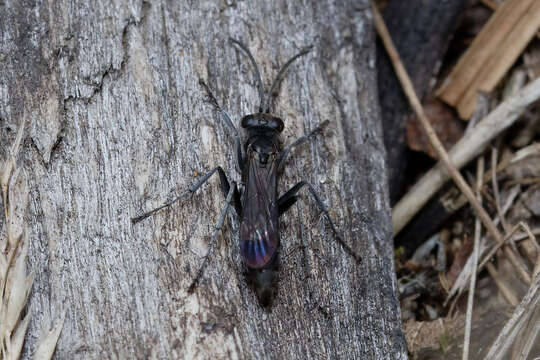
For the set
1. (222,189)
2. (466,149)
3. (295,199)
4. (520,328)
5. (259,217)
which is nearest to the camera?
(520,328)

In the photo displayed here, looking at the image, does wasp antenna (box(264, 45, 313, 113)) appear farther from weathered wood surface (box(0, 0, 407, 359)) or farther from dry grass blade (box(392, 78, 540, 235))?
dry grass blade (box(392, 78, 540, 235))

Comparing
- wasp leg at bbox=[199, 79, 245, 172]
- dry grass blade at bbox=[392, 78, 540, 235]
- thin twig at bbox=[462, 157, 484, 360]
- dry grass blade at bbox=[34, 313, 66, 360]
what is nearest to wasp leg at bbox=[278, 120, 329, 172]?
wasp leg at bbox=[199, 79, 245, 172]

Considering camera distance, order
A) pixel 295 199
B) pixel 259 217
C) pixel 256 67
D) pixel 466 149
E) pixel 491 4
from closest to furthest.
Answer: pixel 259 217, pixel 295 199, pixel 256 67, pixel 466 149, pixel 491 4

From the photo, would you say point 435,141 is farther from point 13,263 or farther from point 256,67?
point 13,263

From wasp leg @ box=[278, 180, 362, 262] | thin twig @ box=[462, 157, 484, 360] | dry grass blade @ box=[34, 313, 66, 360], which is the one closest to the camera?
dry grass blade @ box=[34, 313, 66, 360]

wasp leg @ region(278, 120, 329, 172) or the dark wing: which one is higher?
wasp leg @ region(278, 120, 329, 172)

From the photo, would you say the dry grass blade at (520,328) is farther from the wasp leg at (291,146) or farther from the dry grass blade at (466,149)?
the wasp leg at (291,146)

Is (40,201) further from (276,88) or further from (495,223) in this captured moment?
(495,223)

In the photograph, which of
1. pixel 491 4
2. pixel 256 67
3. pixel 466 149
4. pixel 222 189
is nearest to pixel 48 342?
pixel 222 189
